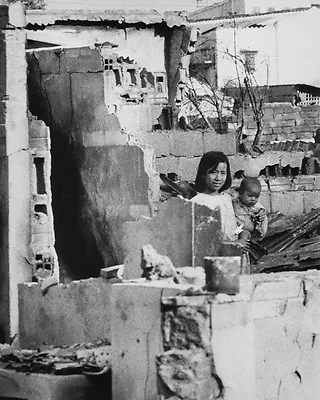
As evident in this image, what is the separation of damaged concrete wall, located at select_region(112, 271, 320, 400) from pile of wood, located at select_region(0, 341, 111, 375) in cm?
90

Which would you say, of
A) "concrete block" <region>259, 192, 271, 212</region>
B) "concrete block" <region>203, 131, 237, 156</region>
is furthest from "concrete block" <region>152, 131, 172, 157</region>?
"concrete block" <region>259, 192, 271, 212</region>

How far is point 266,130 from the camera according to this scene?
25062mm

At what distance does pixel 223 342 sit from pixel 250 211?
4265mm

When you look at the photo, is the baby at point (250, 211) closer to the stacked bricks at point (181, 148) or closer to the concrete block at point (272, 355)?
the concrete block at point (272, 355)

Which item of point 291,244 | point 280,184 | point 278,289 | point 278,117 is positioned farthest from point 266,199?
point 278,117

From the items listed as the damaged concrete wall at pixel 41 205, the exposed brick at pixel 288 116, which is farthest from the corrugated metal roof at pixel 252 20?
the damaged concrete wall at pixel 41 205

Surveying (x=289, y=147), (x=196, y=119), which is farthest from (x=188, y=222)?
(x=196, y=119)

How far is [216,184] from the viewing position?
946cm

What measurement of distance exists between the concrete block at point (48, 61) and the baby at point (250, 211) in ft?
9.34

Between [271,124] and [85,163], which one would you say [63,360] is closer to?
[85,163]

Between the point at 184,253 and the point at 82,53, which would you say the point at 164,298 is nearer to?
the point at 184,253

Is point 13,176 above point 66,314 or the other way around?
above

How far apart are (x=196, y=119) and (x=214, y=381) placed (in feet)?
61.6

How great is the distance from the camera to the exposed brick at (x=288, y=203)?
14.8 metres
